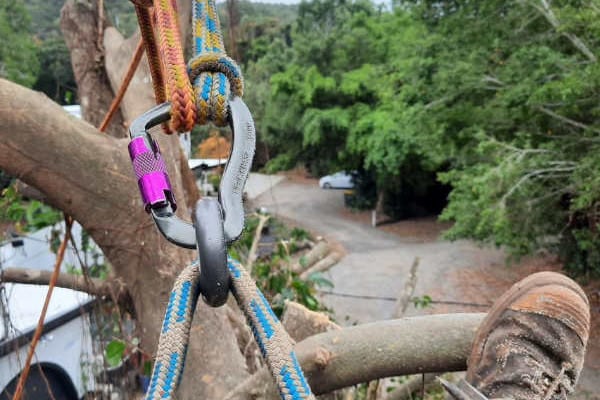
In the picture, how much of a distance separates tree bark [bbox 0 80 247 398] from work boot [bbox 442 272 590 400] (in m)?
0.77

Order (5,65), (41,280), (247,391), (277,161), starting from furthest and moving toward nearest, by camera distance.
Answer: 1. (277,161)
2. (5,65)
3. (41,280)
4. (247,391)

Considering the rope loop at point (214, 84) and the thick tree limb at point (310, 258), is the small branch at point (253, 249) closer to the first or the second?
the thick tree limb at point (310, 258)

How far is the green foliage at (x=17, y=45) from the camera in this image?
1036 centimetres

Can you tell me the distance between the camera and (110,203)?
1.41 m

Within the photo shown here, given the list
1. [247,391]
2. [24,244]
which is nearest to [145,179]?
[247,391]

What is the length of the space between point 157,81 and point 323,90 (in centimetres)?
1097

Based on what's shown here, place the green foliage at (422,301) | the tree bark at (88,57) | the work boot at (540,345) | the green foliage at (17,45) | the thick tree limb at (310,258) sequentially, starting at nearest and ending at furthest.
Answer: the work boot at (540,345), the tree bark at (88,57), the green foliage at (422,301), the thick tree limb at (310,258), the green foliage at (17,45)

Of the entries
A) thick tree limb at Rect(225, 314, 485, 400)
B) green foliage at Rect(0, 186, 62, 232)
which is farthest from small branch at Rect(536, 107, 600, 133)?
green foliage at Rect(0, 186, 62, 232)

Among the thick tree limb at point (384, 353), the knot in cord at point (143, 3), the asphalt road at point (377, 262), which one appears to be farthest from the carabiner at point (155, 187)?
the asphalt road at point (377, 262)

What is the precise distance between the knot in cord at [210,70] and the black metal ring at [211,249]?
0.17 m

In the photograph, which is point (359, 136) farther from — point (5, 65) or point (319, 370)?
point (319, 370)

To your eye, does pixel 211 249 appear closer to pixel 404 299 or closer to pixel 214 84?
pixel 214 84

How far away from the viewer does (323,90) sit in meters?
11.6

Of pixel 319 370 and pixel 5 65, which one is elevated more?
pixel 5 65
